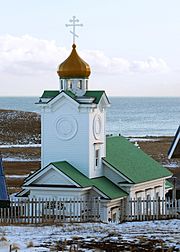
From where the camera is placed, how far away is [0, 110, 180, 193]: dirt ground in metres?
59.0

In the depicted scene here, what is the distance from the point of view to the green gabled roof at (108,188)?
33969 millimetres

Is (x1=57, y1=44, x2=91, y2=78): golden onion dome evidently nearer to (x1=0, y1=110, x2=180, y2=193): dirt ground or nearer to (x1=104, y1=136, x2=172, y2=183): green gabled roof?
(x1=104, y1=136, x2=172, y2=183): green gabled roof

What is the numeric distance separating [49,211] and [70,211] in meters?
0.79

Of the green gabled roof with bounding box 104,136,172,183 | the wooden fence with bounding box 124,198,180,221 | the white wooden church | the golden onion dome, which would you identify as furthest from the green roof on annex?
the wooden fence with bounding box 124,198,180,221

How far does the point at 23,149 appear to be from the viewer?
82.2 metres

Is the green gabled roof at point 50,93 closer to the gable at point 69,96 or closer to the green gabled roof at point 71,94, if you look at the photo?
the gable at point 69,96

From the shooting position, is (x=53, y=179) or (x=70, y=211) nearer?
(x=70, y=211)

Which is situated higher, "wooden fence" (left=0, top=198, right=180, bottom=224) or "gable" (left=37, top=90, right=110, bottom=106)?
"gable" (left=37, top=90, right=110, bottom=106)

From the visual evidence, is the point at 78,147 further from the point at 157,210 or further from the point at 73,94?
the point at 157,210

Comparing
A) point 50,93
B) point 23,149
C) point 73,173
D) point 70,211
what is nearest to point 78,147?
point 73,173

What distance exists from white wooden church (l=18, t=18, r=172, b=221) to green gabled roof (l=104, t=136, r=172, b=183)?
80mm

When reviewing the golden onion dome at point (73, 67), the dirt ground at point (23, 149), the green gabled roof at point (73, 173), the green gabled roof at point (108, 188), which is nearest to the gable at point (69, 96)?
the golden onion dome at point (73, 67)

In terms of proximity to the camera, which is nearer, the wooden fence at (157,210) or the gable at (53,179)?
the wooden fence at (157,210)

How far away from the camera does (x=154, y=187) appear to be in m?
38.9
